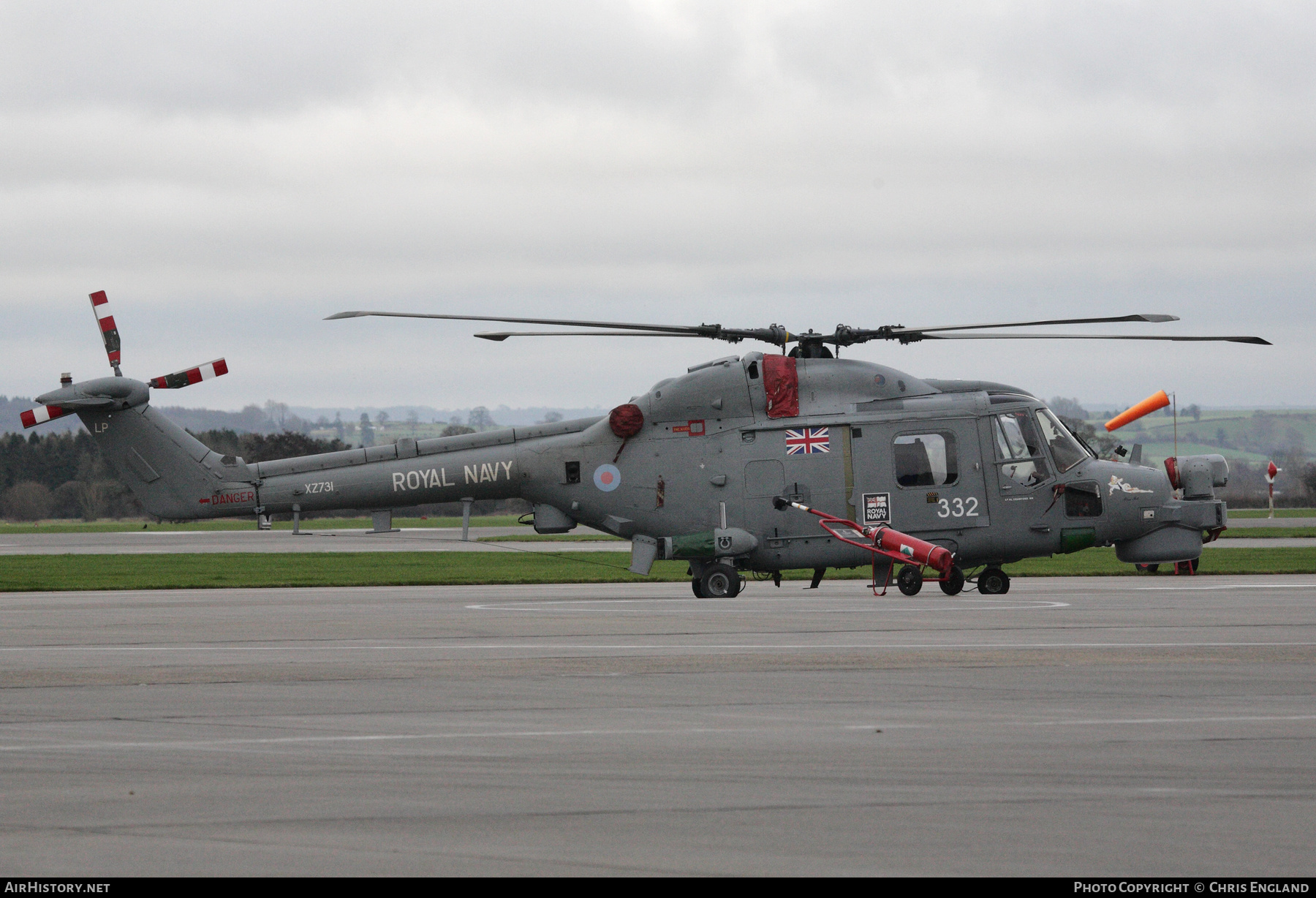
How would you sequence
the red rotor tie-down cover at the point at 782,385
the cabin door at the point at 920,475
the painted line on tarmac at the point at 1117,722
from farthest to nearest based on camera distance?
the red rotor tie-down cover at the point at 782,385 → the cabin door at the point at 920,475 → the painted line on tarmac at the point at 1117,722

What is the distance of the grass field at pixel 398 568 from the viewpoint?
95.9 ft

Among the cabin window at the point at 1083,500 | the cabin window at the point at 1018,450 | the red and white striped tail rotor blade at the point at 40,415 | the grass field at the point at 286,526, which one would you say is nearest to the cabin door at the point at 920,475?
the cabin window at the point at 1018,450

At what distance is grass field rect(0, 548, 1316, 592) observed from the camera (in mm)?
29219

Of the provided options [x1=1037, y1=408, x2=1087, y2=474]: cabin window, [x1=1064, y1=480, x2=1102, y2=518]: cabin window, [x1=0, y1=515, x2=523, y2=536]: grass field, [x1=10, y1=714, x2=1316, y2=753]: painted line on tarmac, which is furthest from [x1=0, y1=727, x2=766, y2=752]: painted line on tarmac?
[x1=0, y1=515, x2=523, y2=536]: grass field

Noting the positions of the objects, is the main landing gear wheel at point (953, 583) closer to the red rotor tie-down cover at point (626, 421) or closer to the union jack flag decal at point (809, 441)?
the union jack flag decal at point (809, 441)

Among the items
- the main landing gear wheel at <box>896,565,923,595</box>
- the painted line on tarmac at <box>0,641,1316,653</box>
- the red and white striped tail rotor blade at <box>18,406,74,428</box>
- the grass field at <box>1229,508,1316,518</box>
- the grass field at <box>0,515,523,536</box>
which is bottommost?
the grass field at <box>1229,508,1316,518</box>

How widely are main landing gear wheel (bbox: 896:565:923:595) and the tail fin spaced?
38.3 ft

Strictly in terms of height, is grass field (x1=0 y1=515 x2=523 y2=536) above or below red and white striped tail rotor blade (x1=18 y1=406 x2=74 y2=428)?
below

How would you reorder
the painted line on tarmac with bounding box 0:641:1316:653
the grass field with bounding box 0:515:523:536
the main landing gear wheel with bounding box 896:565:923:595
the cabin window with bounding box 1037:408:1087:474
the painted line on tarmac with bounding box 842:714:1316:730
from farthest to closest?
the grass field with bounding box 0:515:523:536
the cabin window with bounding box 1037:408:1087:474
the main landing gear wheel with bounding box 896:565:923:595
the painted line on tarmac with bounding box 0:641:1316:653
the painted line on tarmac with bounding box 842:714:1316:730

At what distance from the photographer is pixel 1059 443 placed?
23328 millimetres

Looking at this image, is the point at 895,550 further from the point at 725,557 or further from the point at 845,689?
the point at 845,689

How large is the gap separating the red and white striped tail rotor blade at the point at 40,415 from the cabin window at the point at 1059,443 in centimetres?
1689

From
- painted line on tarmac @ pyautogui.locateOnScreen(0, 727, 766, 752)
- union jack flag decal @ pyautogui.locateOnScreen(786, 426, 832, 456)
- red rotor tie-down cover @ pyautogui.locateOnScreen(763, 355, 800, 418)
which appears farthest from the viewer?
red rotor tie-down cover @ pyautogui.locateOnScreen(763, 355, 800, 418)

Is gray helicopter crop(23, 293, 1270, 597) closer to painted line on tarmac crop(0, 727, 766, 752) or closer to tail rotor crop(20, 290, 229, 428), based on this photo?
tail rotor crop(20, 290, 229, 428)
